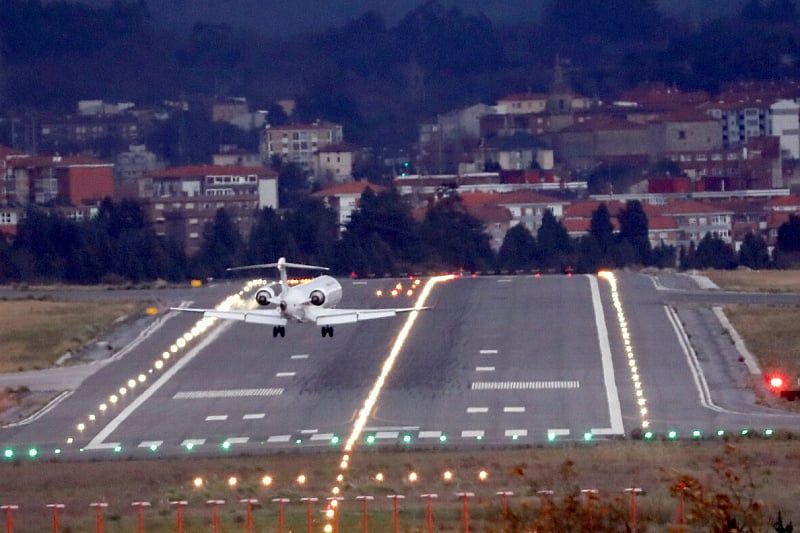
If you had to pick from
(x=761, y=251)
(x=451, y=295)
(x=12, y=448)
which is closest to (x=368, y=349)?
(x=451, y=295)

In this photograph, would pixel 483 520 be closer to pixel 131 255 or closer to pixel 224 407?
pixel 224 407

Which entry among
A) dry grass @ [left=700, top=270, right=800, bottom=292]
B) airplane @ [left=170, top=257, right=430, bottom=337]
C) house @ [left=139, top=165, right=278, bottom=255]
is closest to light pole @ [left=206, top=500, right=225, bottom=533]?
airplane @ [left=170, top=257, right=430, bottom=337]

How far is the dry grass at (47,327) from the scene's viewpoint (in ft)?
251

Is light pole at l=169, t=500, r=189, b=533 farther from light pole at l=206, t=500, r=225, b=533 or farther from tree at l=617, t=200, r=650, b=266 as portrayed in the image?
tree at l=617, t=200, r=650, b=266

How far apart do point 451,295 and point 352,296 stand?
4.33 m

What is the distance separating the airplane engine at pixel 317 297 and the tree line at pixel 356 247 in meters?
65.9

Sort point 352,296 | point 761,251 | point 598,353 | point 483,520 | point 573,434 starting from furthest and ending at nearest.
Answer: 1. point 761,251
2. point 352,296
3. point 598,353
4. point 573,434
5. point 483,520

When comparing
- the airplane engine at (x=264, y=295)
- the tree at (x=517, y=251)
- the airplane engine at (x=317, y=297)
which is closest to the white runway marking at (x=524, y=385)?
the airplane engine at (x=317, y=297)

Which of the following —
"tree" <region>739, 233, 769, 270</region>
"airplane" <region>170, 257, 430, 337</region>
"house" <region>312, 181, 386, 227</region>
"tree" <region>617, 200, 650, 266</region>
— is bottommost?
"tree" <region>739, 233, 769, 270</region>

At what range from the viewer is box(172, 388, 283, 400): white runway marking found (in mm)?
66688

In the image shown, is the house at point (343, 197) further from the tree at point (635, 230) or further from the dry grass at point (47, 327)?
the dry grass at point (47, 327)

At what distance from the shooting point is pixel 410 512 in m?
44.6

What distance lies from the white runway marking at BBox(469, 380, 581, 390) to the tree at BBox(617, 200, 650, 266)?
75.7m

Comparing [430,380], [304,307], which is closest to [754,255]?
[430,380]
